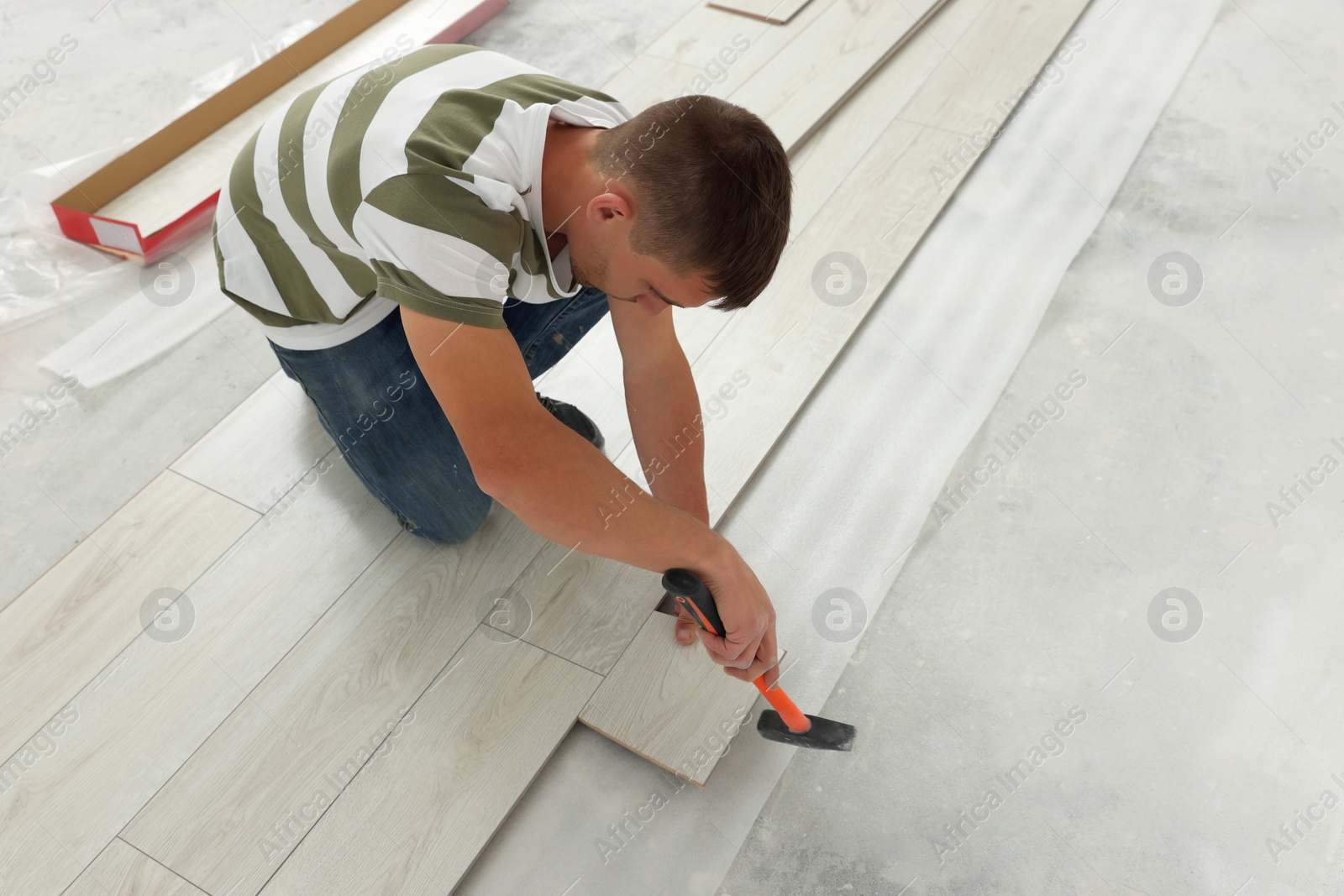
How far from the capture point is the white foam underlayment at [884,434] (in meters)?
1.52

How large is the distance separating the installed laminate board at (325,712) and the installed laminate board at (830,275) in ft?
1.15

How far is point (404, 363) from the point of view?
5.41ft

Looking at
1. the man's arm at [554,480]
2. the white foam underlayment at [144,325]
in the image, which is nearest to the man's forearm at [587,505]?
the man's arm at [554,480]

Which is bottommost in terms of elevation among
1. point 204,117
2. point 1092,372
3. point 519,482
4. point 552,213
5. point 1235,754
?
point 1235,754

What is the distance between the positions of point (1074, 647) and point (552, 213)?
1.27 m

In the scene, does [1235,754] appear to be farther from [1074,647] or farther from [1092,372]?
[1092,372]

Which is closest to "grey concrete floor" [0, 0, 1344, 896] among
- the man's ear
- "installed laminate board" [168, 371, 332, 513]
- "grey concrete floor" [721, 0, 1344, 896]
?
"grey concrete floor" [721, 0, 1344, 896]

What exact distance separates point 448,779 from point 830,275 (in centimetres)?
153

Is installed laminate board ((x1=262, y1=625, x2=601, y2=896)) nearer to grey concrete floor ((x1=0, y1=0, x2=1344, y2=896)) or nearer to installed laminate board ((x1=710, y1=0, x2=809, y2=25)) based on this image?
grey concrete floor ((x1=0, y1=0, x2=1344, y2=896))

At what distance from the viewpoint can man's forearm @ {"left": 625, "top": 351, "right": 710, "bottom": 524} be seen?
5.09 feet

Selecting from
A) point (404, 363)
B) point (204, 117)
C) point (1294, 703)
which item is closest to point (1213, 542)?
point (1294, 703)

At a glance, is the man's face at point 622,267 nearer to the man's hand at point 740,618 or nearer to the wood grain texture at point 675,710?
the man's hand at point 740,618

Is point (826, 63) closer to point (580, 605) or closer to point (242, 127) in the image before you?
point (242, 127)

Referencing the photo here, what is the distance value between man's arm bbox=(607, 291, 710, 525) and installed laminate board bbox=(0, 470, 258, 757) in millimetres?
954
